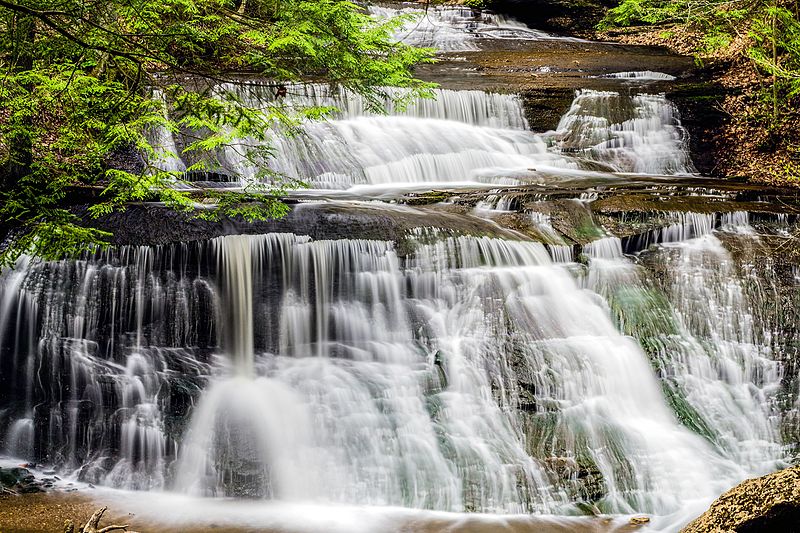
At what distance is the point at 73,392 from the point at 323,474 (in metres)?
2.60

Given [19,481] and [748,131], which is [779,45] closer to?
[748,131]

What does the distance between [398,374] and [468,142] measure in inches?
251

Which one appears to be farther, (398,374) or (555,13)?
(555,13)

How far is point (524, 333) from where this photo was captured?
7375 mm

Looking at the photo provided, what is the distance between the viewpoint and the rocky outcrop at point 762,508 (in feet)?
11.1

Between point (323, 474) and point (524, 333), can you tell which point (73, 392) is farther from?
point (524, 333)

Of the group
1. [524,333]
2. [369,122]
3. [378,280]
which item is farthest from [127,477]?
[369,122]

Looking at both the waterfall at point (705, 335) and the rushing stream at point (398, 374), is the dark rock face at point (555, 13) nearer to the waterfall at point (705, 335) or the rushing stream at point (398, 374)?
the waterfall at point (705, 335)

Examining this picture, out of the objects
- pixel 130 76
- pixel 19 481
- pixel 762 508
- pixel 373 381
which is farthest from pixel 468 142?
pixel 762 508

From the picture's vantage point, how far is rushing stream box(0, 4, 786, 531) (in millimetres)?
6141

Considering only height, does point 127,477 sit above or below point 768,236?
below

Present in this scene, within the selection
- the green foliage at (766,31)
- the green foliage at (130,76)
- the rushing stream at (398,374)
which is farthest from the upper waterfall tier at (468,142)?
the green foliage at (130,76)

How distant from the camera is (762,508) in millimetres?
3404

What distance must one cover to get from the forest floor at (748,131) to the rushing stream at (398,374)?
4614 millimetres
